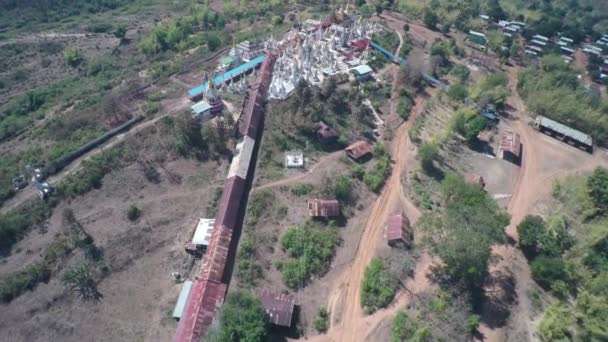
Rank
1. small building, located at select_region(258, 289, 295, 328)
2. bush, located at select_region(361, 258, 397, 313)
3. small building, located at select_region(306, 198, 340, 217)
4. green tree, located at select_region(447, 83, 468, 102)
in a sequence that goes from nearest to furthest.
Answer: small building, located at select_region(258, 289, 295, 328) < bush, located at select_region(361, 258, 397, 313) < small building, located at select_region(306, 198, 340, 217) < green tree, located at select_region(447, 83, 468, 102)

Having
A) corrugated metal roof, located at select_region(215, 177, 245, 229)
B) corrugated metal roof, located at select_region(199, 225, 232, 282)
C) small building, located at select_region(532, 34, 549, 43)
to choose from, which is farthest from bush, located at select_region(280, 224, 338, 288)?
small building, located at select_region(532, 34, 549, 43)

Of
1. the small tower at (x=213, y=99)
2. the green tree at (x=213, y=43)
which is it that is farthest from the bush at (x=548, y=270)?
the green tree at (x=213, y=43)

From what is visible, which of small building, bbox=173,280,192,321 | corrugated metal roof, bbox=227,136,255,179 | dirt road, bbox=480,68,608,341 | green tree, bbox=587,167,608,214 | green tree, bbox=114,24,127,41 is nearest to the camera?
small building, bbox=173,280,192,321

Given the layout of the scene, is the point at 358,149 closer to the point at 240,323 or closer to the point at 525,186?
the point at 525,186

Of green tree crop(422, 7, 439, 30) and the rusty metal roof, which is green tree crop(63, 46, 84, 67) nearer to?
the rusty metal roof

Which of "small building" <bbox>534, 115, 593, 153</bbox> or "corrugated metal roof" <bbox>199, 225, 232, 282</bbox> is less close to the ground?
"small building" <bbox>534, 115, 593, 153</bbox>

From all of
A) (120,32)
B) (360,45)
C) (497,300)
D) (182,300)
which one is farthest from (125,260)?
(120,32)
